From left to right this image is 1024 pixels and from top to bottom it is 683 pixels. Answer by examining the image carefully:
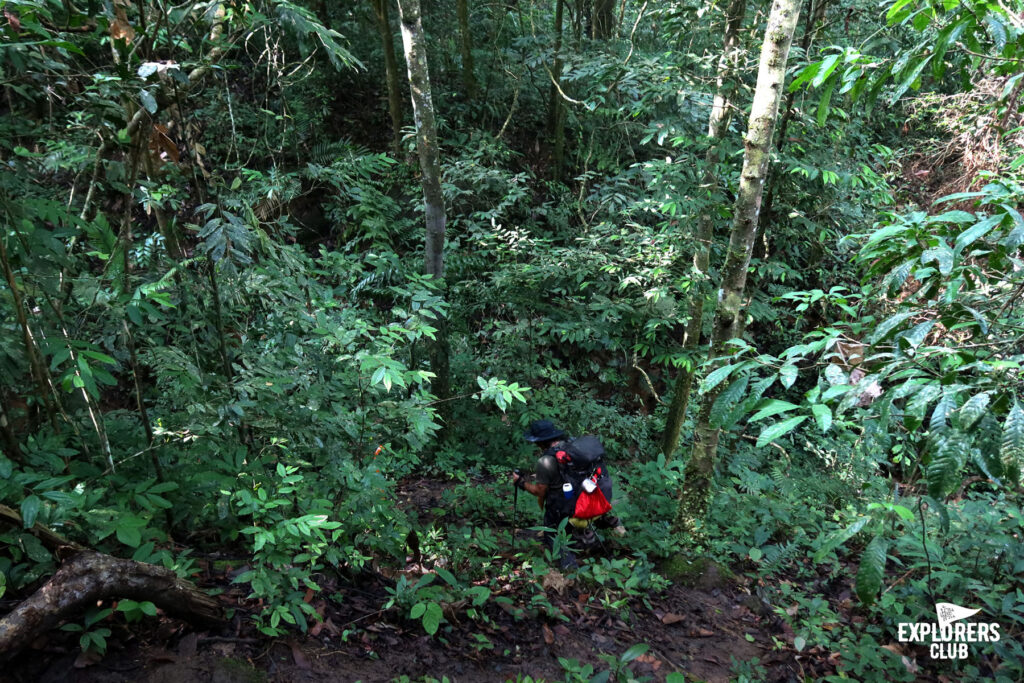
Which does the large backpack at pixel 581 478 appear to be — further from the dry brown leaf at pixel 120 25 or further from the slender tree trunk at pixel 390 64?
the slender tree trunk at pixel 390 64

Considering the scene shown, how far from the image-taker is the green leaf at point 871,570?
1.83 metres

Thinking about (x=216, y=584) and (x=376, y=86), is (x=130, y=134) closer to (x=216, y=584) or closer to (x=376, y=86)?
(x=216, y=584)

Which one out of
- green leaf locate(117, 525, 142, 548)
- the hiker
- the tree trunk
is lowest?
the hiker

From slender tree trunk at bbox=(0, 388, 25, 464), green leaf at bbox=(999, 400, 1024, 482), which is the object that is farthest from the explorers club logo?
slender tree trunk at bbox=(0, 388, 25, 464)

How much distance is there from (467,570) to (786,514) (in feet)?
11.9

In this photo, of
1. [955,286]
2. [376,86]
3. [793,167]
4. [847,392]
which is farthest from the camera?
[376,86]

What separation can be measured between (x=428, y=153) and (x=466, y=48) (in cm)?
578

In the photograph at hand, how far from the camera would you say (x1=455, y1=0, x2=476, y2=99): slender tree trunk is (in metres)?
10.5

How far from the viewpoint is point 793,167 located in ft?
19.0

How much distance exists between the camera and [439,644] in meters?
3.54

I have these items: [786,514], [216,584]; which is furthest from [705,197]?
[216,584]

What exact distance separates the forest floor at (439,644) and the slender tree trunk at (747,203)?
1060mm

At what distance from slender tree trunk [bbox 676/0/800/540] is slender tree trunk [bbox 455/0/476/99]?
25.4 ft

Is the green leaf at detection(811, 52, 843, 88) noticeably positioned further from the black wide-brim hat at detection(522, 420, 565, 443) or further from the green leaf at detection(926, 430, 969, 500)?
the black wide-brim hat at detection(522, 420, 565, 443)
